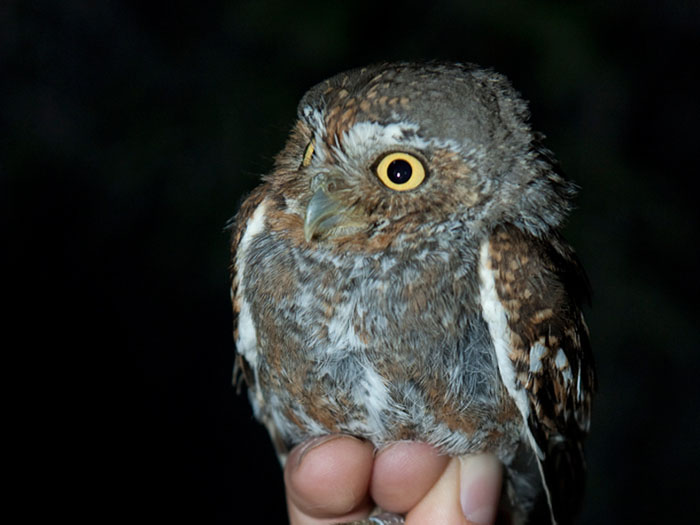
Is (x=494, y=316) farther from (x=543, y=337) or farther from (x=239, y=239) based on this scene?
(x=239, y=239)

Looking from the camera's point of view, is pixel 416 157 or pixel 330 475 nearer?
pixel 416 157

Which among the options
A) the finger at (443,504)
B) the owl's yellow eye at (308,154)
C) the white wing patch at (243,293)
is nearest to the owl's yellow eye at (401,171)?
the owl's yellow eye at (308,154)

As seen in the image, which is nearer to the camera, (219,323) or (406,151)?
(406,151)

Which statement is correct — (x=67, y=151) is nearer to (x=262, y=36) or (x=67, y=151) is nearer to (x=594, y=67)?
(x=262, y=36)

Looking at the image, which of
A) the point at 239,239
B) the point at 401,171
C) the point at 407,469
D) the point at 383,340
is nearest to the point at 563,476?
the point at 407,469

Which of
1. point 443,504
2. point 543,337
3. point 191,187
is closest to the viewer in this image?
point 543,337

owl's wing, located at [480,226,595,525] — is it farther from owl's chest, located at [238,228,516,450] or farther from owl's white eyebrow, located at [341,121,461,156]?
owl's white eyebrow, located at [341,121,461,156]

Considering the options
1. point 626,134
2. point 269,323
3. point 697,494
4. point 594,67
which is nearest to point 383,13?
point 594,67

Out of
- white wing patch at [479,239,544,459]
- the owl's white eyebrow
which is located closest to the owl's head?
the owl's white eyebrow
